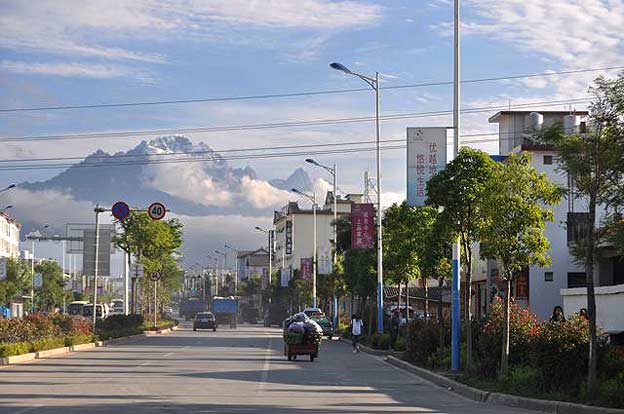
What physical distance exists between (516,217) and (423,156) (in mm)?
8855

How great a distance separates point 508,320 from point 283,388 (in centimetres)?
533

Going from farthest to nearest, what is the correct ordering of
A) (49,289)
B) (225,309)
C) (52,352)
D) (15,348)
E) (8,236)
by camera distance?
(8,236) → (49,289) → (225,309) → (52,352) → (15,348)

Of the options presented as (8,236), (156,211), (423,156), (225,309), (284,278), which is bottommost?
(225,309)

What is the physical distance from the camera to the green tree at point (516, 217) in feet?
79.7

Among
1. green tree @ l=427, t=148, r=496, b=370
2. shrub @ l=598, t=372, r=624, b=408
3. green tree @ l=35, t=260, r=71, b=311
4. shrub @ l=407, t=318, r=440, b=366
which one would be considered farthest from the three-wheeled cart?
green tree @ l=35, t=260, r=71, b=311

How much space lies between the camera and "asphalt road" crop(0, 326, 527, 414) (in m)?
20.5

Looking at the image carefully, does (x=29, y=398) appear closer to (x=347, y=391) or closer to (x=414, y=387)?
(x=347, y=391)

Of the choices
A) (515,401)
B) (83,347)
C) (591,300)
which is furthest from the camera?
(83,347)

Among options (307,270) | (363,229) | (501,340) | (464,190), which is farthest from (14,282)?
(501,340)

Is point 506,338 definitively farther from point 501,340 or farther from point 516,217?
point 516,217

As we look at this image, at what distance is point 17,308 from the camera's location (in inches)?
4432

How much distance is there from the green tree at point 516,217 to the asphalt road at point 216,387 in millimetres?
3320

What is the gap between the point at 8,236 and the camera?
171 meters

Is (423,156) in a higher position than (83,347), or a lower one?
higher
